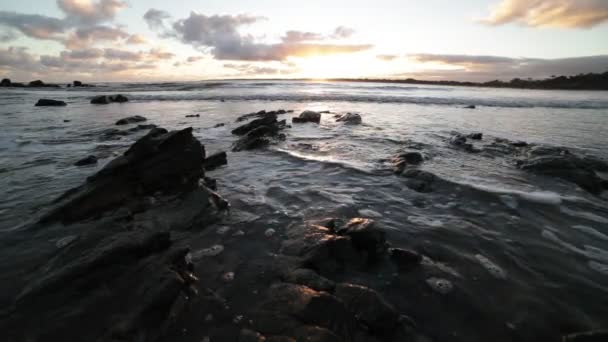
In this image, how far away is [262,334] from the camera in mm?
2992

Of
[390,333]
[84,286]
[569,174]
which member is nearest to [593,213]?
[569,174]

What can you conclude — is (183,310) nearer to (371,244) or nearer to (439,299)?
(371,244)

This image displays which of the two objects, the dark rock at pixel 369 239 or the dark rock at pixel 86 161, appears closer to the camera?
the dark rock at pixel 369 239

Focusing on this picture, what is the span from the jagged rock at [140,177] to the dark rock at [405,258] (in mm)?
3866

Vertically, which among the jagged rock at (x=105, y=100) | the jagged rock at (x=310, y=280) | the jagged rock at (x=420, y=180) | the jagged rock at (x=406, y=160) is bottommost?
the jagged rock at (x=310, y=280)

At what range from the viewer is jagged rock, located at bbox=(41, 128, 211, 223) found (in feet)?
19.0

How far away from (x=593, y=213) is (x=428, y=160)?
4583mm

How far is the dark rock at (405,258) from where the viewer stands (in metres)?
4.38

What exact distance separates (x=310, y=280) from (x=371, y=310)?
0.82m

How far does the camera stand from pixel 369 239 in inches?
177

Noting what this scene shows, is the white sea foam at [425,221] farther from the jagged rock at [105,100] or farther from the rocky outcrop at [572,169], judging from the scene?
the jagged rock at [105,100]

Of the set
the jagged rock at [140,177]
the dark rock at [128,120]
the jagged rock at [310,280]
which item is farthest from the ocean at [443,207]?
the dark rock at [128,120]

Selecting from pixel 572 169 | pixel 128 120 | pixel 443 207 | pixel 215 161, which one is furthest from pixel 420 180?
pixel 128 120

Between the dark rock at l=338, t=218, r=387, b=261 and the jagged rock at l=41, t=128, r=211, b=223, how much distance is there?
322cm
